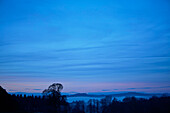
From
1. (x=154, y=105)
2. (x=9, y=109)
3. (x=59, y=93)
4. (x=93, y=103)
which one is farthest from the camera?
(x=93, y=103)

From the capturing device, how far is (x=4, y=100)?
39.9m

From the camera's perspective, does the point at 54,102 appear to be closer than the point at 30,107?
Yes

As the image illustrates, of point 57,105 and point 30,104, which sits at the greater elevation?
point 57,105

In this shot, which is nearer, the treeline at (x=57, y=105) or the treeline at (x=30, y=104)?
the treeline at (x=30, y=104)

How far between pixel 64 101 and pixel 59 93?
3059 mm

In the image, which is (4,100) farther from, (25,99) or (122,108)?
(122,108)

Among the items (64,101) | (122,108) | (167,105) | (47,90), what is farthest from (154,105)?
(47,90)

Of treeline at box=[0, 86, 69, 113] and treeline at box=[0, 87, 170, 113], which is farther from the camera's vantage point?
treeline at box=[0, 87, 170, 113]

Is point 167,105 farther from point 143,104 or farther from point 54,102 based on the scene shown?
point 54,102

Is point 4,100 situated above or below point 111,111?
above

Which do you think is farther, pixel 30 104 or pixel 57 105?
pixel 30 104

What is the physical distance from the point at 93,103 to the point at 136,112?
28.7 m

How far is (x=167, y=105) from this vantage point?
73.2 m

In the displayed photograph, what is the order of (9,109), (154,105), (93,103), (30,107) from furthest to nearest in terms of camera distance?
1. (93,103)
2. (154,105)
3. (30,107)
4. (9,109)
